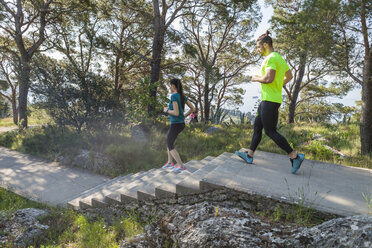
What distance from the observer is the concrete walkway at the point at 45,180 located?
5.07 metres

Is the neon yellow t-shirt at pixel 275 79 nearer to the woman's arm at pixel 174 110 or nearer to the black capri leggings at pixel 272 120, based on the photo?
the black capri leggings at pixel 272 120

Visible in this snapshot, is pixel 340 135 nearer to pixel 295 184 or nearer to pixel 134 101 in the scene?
pixel 295 184

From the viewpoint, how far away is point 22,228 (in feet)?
11.3

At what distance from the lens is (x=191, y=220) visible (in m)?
2.33

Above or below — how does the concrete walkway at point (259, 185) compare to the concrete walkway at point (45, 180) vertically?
above

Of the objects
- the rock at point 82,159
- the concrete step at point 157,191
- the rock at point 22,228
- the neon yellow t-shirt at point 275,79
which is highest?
the neon yellow t-shirt at point 275,79

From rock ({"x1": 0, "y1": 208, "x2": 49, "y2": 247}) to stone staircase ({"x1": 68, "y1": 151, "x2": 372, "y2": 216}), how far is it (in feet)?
2.39

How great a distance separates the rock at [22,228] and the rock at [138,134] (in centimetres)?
454

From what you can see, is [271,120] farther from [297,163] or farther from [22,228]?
[22,228]

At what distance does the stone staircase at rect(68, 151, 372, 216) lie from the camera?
248cm

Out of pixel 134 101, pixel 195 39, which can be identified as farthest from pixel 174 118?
pixel 195 39

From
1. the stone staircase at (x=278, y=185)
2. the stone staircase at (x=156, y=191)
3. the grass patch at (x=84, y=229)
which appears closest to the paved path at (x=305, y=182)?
the stone staircase at (x=278, y=185)

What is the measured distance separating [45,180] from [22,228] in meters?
2.71

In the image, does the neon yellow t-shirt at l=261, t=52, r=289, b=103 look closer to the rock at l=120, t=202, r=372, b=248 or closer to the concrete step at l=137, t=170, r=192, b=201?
the rock at l=120, t=202, r=372, b=248
